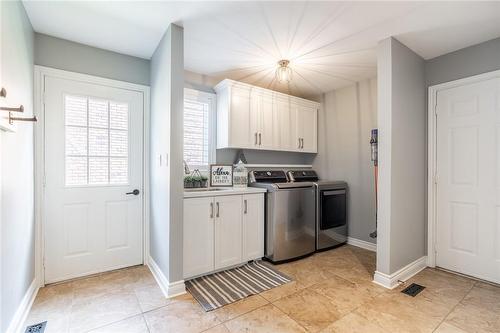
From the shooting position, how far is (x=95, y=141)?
262 centimetres

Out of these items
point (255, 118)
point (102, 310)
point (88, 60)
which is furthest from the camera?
point (255, 118)

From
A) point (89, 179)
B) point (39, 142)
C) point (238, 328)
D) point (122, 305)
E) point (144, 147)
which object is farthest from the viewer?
point (144, 147)

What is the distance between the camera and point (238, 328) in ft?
5.80

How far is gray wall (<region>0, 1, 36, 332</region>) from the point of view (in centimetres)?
157

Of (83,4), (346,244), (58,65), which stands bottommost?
(346,244)

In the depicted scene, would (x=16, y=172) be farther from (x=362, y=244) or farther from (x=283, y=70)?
(x=362, y=244)

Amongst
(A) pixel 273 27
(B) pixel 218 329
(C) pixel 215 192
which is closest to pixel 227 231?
(C) pixel 215 192

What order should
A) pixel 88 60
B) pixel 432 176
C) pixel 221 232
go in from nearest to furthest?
pixel 88 60 < pixel 221 232 < pixel 432 176

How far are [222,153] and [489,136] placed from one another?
306cm

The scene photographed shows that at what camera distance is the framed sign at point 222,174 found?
3277mm

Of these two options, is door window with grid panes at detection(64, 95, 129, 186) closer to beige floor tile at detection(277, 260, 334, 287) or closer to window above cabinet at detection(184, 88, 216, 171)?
window above cabinet at detection(184, 88, 216, 171)

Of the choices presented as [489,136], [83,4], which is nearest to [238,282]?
[83,4]

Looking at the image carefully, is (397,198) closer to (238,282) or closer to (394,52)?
(394,52)

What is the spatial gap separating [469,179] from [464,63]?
4.20ft
